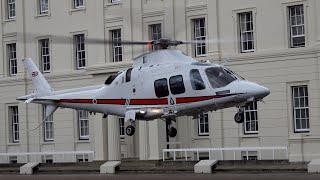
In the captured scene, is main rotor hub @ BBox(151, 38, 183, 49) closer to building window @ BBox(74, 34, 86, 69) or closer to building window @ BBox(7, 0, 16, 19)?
building window @ BBox(74, 34, 86, 69)

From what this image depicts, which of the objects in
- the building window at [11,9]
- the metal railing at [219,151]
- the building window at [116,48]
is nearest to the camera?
the metal railing at [219,151]

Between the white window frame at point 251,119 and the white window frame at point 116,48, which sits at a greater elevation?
the white window frame at point 116,48

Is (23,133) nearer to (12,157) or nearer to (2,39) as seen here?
(12,157)

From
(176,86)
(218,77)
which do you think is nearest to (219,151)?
(176,86)

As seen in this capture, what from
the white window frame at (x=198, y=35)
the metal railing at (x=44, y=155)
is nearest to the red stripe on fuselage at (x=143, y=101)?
the white window frame at (x=198, y=35)

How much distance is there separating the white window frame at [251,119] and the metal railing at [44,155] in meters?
12.3

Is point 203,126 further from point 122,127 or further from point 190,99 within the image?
point 190,99

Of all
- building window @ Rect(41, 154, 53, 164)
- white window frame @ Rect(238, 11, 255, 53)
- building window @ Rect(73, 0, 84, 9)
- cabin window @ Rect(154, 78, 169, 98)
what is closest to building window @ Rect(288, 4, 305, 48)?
white window frame @ Rect(238, 11, 255, 53)

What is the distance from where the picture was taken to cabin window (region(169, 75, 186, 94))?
37.8 meters

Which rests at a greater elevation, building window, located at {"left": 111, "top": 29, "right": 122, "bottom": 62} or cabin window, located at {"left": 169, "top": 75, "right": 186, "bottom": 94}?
building window, located at {"left": 111, "top": 29, "right": 122, "bottom": 62}

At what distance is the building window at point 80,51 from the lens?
2628 inches

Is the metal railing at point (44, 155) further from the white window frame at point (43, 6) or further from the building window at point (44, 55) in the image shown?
the white window frame at point (43, 6)

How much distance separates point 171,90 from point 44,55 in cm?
3252

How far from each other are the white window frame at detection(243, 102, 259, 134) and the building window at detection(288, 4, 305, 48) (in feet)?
14.5
